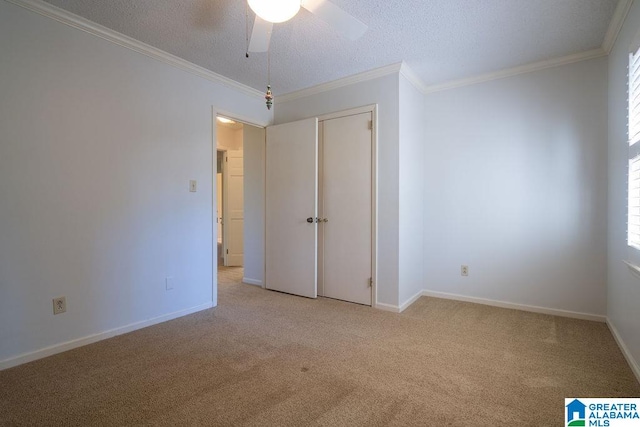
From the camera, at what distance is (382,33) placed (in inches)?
99.7

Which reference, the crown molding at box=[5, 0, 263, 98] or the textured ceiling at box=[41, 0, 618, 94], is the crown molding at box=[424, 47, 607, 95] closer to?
the textured ceiling at box=[41, 0, 618, 94]

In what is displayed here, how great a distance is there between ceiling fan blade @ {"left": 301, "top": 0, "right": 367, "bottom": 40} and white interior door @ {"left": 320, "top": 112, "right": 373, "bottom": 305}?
54.9 inches

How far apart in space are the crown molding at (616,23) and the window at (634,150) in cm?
36

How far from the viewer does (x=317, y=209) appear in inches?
144

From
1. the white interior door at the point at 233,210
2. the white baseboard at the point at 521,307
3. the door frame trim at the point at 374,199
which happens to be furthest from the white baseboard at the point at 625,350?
the white interior door at the point at 233,210

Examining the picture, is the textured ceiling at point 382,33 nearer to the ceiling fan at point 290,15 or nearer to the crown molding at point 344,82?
the crown molding at point 344,82

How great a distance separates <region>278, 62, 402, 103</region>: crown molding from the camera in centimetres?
313

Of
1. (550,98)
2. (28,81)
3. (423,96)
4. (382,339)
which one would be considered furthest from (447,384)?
(28,81)

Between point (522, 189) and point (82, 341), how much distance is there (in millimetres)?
4084

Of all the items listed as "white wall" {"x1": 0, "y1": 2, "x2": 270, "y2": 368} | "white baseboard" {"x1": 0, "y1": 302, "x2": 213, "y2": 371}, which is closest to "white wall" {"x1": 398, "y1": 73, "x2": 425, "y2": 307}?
"white wall" {"x1": 0, "y1": 2, "x2": 270, "y2": 368}

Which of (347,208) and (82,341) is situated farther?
(347,208)

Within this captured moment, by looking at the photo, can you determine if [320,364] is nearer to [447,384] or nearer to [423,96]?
[447,384]

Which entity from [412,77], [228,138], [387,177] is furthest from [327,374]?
[228,138]

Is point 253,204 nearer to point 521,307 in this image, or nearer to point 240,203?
point 240,203
